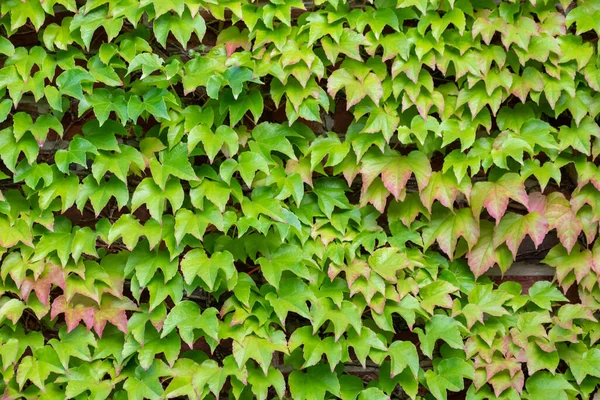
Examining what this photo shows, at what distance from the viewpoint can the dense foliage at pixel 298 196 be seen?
1888 mm

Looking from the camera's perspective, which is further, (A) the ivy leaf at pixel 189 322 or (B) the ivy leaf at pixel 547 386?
(B) the ivy leaf at pixel 547 386

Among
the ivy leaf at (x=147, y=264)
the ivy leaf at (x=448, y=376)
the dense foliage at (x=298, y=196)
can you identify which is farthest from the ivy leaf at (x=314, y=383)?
the ivy leaf at (x=147, y=264)

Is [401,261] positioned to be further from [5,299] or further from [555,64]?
[5,299]

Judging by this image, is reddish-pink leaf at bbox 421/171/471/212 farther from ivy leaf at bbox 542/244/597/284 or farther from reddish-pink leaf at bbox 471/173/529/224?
ivy leaf at bbox 542/244/597/284

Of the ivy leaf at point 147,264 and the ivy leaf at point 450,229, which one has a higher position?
the ivy leaf at point 450,229

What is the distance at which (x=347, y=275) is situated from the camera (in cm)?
191

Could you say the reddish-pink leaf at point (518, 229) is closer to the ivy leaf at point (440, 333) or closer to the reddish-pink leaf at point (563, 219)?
the reddish-pink leaf at point (563, 219)

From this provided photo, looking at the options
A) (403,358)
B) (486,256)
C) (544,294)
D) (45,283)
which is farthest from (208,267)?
(544,294)

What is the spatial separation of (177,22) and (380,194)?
792mm

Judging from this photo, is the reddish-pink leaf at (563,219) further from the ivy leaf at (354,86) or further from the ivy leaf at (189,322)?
the ivy leaf at (189,322)

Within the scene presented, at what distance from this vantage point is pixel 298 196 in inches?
74.4

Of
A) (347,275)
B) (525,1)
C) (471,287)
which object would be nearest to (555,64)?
(525,1)

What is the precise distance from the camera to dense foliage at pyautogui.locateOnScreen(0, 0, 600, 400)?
1.89 metres

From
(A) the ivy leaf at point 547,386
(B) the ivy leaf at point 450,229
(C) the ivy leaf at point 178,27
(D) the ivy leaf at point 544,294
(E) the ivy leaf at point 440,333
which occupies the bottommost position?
(A) the ivy leaf at point 547,386
